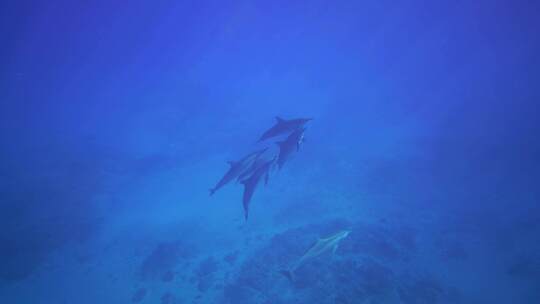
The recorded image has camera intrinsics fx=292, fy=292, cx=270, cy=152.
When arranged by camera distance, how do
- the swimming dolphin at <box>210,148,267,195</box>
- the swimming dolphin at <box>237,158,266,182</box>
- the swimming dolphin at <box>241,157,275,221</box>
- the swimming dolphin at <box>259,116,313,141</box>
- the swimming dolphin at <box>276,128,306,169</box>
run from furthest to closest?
1. the swimming dolphin at <box>259,116,313,141</box>
2. the swimming dolphin at <box>210,148,267,195</box>
3. the swimming dolphin at <box>237,158,266,182</box>
4. the swimming dolphin at <box>241,157,275,221</box>
5. the swimming dolphin at <box>276,128,306,169</box>

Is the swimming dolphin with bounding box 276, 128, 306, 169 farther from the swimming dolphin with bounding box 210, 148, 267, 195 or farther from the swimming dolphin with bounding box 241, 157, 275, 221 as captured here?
the swimming dolphin with bounding box 210, 148, 267, 195

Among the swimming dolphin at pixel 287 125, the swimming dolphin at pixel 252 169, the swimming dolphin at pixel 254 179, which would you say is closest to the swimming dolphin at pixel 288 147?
the swimming dolphin at pixel 254 179

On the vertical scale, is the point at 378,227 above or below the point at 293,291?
above

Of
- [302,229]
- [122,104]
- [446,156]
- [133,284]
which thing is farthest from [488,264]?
[122,104]

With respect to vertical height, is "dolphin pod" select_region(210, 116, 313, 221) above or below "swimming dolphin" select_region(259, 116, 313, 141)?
below

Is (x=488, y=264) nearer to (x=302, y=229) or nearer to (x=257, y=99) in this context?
(x=302, y=229)

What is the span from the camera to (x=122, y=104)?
48.0 meters

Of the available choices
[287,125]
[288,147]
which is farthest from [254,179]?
[287,125]

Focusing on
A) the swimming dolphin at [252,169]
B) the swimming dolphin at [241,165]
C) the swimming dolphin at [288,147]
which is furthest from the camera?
the swimming dolphin at [241,165]

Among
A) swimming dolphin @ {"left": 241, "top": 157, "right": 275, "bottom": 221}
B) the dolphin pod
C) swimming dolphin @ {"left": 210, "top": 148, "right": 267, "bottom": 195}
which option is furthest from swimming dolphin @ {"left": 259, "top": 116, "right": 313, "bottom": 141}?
swimming dolphin @ {"left": 241, "top": 157, "right": 275, "bottom": 221}

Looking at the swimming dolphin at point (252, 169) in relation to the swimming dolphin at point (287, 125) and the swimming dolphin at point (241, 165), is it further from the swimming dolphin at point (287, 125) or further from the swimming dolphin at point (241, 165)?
the swimming dolphin at point (287, 125)

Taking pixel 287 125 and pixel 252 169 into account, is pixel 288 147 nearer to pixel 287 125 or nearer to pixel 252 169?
pixel 252 169

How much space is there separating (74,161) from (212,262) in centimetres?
1779

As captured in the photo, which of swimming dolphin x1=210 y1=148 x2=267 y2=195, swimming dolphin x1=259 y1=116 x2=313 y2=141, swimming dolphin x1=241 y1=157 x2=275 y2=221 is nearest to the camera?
swimming dolphin x1=241 y1=157 x2=275 y2=221
